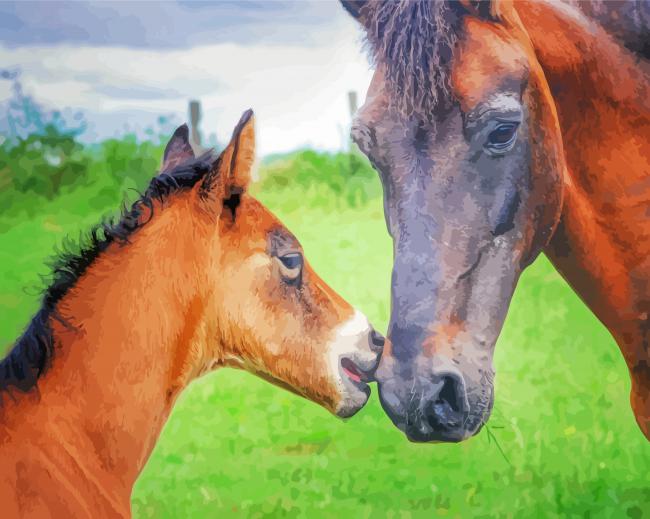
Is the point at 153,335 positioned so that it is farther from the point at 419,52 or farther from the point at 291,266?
the point at 419,52

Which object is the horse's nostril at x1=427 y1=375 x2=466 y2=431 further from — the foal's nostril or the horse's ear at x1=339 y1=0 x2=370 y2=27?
the horse's ear at x1=339 y1=0 x2=370 y2=27

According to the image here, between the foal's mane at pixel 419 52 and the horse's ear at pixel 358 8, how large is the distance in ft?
0.60

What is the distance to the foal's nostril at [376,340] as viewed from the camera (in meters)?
2.42

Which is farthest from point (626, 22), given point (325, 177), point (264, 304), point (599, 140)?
point (264, 304)

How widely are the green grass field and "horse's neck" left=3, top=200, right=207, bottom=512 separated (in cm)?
40

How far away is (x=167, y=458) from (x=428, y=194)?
1269 mm

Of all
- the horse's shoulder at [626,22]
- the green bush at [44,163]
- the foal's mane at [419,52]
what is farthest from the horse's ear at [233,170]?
the horse's shoulder at [626,22]

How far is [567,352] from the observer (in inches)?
117

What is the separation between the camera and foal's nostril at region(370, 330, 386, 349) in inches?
95.2

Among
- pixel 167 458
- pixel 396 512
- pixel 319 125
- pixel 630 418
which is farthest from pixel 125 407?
pixel 630 418

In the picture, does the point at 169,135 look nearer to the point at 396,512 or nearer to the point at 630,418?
the point at 396,512

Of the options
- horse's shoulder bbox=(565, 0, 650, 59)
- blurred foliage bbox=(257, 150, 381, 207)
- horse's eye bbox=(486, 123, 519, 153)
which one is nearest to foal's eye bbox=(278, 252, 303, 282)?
blurred foliage bbox=(257, 150, 381, 207)

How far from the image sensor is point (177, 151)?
2.55 meters

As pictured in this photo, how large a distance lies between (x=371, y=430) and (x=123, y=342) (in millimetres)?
979
